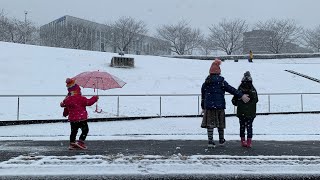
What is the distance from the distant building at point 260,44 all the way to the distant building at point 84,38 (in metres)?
16.0

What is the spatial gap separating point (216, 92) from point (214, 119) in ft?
1.71

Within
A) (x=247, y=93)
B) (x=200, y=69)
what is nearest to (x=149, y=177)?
(x=247, y=93)

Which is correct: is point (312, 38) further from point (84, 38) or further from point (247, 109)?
point (247, 109)

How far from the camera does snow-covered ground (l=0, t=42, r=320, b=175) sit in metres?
5.88

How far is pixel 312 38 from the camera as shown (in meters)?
82.1

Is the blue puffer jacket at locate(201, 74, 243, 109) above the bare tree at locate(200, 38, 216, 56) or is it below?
below

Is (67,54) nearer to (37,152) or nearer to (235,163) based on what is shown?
(37,152)

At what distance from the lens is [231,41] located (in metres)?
80.2

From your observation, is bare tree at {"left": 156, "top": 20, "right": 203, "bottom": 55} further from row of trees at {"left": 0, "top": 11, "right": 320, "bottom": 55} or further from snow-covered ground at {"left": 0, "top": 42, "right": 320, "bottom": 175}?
snow-covered ground at {"left": 0, "top": 42, "right": 320, "bottom": 175}

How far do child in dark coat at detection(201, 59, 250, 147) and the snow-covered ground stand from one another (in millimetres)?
1654

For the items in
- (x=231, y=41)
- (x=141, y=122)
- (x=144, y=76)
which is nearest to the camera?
(x=141, y=122)

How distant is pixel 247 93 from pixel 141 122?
816cm

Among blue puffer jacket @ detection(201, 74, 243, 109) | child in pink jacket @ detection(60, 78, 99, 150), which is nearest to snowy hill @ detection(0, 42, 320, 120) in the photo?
child in pink jacket @ detection(60, 78, 99, 150)

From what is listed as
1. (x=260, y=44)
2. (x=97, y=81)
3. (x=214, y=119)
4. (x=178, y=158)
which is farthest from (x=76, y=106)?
(x=260, y=44)
